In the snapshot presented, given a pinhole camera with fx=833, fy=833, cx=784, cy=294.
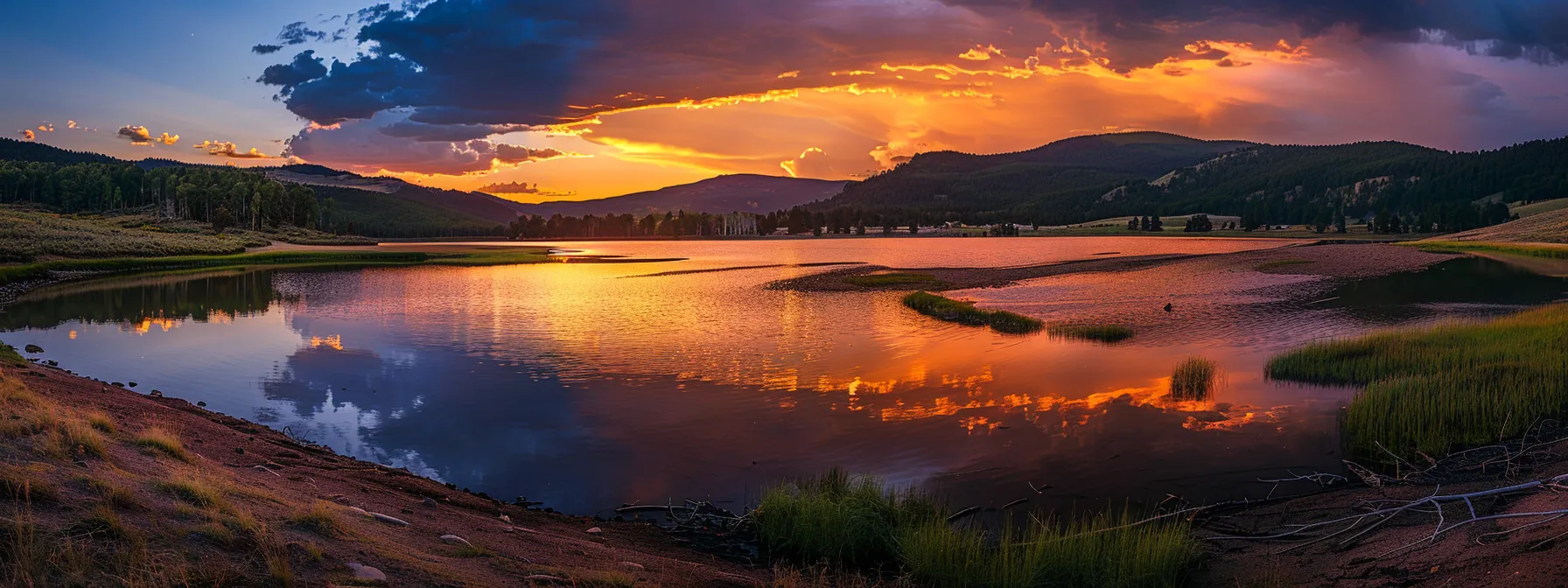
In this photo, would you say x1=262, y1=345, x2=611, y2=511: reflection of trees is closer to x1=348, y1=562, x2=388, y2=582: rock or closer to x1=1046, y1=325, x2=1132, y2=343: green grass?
x1=348, y1=562, x2=388, y2=582: rock

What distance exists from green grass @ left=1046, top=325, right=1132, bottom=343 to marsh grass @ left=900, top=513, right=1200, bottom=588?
24.5 m

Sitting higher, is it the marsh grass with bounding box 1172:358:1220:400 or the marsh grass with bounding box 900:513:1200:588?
the marsh grass with bounding box 1172:358:1220:400

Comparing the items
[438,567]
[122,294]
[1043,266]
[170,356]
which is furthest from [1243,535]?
[1043,266]

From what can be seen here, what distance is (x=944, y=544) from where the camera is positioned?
11531mm

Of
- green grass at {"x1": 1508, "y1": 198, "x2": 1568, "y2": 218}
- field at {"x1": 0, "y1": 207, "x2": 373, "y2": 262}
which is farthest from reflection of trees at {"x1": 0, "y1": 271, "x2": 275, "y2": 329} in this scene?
green grass at {"x1": 1508, "y1": 198, "x2": 1568, "y2": 218}

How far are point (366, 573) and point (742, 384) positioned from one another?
59.6 feet

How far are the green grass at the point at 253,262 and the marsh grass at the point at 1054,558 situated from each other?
2982 inches

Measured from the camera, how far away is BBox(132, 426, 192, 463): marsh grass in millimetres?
12711

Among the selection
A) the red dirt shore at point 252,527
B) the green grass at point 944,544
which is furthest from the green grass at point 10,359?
the green grass at point 944,544

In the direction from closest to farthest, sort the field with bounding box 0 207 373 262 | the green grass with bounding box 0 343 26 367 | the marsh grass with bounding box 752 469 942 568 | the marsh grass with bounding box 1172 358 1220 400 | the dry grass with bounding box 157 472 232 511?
the dry grass with bounding box 157 472 232 511 → the marsh grass with bounding box 752 469 942 568 → the green grass with bounding box 0 343 26 367 → the marsh grass with bounding box 1172 358 1220 400 → the field with bounding box 0 207 373 262

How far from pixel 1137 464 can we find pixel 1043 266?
243 feet

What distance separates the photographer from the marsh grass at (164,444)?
12.7 meters

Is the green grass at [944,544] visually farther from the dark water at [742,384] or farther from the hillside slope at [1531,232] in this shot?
the hillside slope at [1531,232]

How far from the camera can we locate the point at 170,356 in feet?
108
